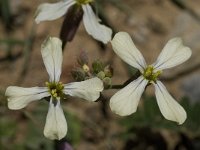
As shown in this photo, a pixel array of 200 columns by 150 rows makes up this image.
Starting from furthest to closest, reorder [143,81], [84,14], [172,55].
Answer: [84,14] < [172,55] < [143,81]

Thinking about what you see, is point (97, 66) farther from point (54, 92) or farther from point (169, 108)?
point (169, 108)

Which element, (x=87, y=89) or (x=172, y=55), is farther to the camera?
(x=172, y=55)

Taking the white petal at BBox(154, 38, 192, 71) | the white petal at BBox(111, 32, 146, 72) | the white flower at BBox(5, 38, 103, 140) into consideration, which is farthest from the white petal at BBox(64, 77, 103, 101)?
the white petal at BBox(154, 38, 192, 71)

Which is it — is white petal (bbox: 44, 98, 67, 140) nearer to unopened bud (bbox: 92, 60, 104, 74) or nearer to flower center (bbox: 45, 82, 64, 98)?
flower center (bbox: 45, 82, 64, 98)

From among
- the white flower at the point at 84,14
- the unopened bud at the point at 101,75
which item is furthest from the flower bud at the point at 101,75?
the white flower at the point at 84,14

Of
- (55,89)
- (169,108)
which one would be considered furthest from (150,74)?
(55,89)

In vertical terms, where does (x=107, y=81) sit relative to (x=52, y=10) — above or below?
below

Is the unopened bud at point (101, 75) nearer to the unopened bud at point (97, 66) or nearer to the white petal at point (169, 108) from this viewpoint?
the unopened bud at point (97, 66)
